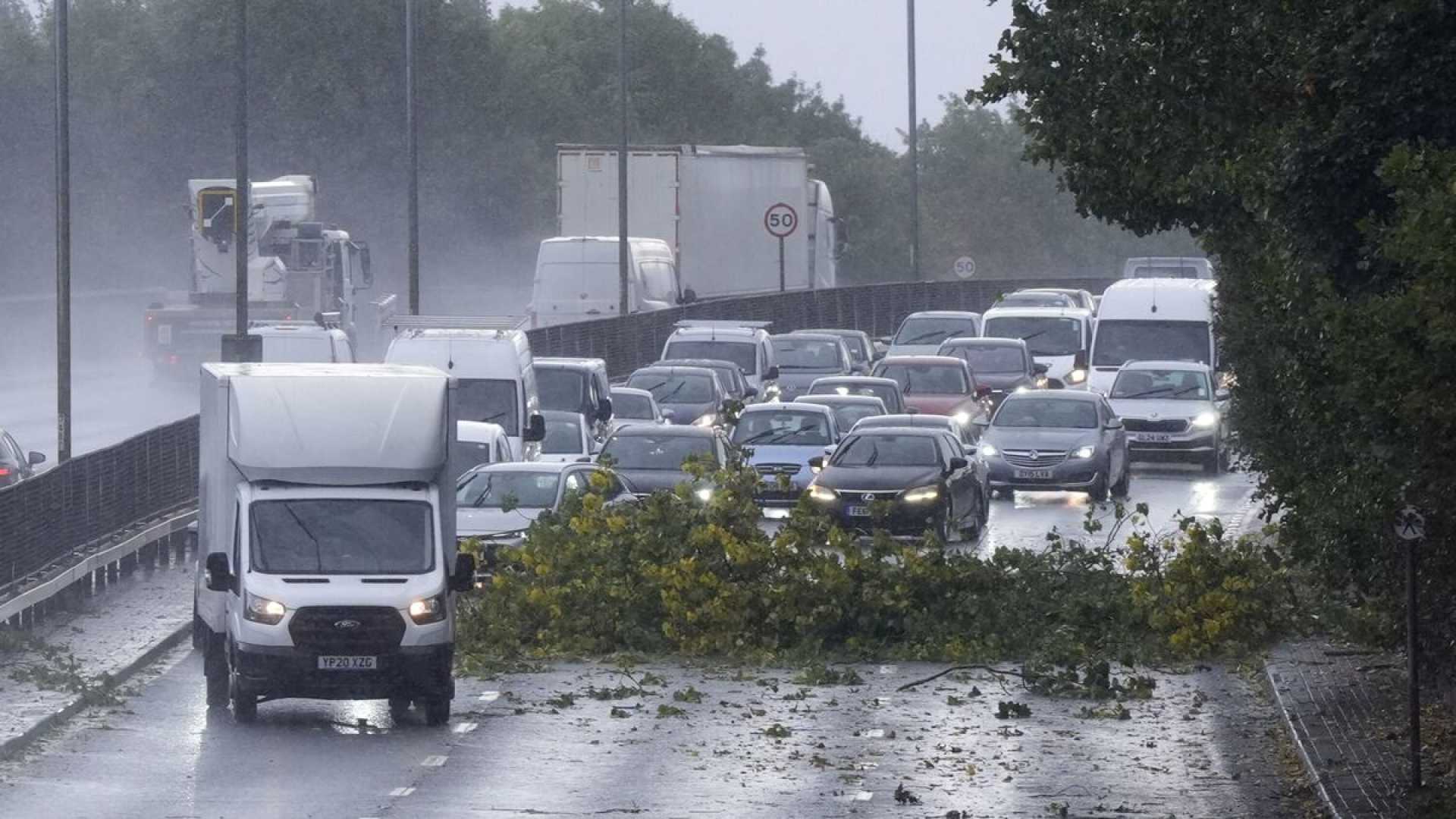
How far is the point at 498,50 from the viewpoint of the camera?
105188mm

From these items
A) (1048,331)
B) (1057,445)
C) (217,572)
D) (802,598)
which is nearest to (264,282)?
(1048,331)

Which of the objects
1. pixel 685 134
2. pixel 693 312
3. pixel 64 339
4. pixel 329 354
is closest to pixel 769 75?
pixel 685 134

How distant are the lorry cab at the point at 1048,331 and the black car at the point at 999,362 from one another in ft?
6.56

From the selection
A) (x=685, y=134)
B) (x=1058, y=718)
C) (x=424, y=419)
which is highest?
(x=685, y=134)

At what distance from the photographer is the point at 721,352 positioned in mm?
43906

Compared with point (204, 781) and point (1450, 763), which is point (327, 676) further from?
point (1450, 763)

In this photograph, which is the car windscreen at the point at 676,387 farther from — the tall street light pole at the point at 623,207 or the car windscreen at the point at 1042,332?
the car windscreen at the point at 1042,332

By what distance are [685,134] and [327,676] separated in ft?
351

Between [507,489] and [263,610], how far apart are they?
26.5ft

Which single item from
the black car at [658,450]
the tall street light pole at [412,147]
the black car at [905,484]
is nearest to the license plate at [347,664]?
the black car at [905,484]

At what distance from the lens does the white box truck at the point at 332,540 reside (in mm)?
17453

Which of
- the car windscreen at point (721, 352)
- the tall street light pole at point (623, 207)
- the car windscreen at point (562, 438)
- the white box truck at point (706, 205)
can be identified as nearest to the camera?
the car windscreen at point (562, 438)

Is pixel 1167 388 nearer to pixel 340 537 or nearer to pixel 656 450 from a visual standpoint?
pixel 656 450

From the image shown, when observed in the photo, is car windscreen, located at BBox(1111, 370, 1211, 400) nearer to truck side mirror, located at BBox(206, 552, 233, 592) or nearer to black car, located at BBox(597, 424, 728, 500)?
black car, located at BBox(597, 424, 728, 500)
